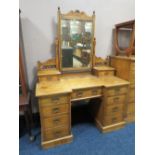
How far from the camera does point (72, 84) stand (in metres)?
1.80

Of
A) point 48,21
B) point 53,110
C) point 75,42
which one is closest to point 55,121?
A: point 53,110

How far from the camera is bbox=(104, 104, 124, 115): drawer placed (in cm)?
189

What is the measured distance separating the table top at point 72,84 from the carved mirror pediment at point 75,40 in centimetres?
21

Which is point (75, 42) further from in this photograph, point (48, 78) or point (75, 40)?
point (48, 78)

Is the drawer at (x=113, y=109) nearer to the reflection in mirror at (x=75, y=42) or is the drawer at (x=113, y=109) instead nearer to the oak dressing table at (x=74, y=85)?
the oak dressing table at (x=74, y=85)


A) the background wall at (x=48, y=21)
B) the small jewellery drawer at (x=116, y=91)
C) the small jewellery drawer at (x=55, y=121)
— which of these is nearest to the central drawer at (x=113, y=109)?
the small jewellery drawer at (x=116, y=91)

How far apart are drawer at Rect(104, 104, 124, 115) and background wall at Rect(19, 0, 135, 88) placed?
37.6 inches

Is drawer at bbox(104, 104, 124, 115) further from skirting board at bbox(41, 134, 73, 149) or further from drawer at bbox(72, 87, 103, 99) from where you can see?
skirting board at bbox(41, 134, 73, 149)

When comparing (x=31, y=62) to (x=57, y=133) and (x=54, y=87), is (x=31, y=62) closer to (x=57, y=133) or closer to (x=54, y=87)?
(x=54, y=87)

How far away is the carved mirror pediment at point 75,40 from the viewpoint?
1.89 m

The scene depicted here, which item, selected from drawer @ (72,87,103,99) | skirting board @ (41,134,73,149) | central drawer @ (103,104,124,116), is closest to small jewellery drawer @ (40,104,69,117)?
drawer @ (72,87,103,99)

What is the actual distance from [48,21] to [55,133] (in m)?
1.52
